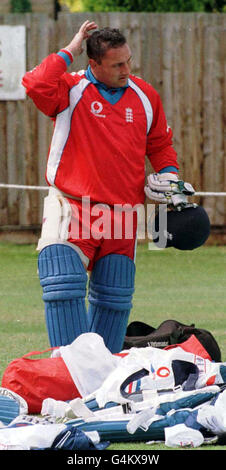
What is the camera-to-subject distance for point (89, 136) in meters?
5.52

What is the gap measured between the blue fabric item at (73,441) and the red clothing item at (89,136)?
1.69 metres

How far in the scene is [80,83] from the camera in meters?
5.62

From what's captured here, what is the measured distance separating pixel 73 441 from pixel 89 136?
1966 mm

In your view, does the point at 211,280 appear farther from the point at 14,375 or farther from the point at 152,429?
the point at 152,429

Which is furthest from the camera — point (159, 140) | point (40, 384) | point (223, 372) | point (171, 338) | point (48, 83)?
point (171, 338)

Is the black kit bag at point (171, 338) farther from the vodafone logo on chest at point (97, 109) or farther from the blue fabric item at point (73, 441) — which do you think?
the blue fabric item at point (73, 441)

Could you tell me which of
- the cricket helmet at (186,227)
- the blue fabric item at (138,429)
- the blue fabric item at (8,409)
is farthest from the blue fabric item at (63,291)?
the blue fabric item at (138,429)

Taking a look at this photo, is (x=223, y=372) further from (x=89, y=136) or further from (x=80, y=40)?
(x=80, y=40)

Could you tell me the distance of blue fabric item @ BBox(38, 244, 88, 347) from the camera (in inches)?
209

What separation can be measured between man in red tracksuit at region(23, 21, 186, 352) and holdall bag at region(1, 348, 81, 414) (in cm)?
38

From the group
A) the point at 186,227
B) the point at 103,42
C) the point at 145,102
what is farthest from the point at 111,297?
the point at 103,42

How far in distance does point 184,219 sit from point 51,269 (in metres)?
0.74

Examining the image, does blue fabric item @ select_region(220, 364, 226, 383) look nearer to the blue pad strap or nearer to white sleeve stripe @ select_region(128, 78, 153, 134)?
the blue pad strap
